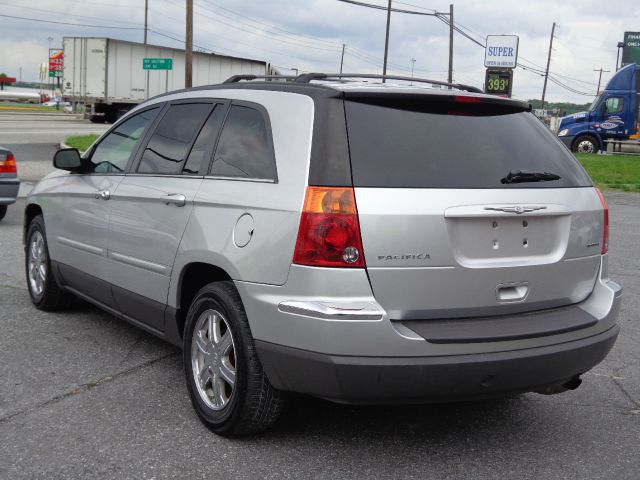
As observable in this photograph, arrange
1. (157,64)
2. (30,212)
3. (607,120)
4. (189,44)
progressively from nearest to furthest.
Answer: (30,212) < (189,44) < (607,120) < (157,64)

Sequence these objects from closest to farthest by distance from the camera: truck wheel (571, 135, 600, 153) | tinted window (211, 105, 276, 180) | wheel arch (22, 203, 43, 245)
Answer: tinted window (211, 105, 276, 180), wheel arch (22, 203, 43, 245), truck wheel (571, 135, 600, 153)

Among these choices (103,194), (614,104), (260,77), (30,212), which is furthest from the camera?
(614,104)

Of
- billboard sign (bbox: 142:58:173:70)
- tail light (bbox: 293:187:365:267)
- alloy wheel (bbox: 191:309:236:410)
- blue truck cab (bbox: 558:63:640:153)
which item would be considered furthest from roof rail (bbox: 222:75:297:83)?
blue truck cab (bbox: 558:63:640:153)

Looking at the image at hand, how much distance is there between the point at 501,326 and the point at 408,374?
49 centimetres

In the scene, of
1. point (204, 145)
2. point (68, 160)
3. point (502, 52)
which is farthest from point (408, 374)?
point (502, 52)

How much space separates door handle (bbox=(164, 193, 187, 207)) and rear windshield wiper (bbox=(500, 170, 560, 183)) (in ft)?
5.27

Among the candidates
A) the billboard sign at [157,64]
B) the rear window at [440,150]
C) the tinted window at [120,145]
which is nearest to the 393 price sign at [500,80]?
the billboard sign at [157,64]

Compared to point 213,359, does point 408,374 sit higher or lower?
higher

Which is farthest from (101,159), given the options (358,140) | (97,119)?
(97,119)

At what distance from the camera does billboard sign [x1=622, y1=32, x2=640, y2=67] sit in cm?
6900

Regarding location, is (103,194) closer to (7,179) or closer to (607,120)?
(7,179)

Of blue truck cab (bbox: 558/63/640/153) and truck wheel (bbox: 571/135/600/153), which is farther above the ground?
blue truck cab (bbox: 558/63/640/153)

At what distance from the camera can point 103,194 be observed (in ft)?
17.0

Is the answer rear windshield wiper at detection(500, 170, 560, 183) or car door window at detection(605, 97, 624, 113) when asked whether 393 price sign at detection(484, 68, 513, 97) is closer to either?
car door window at detection(605, 97, 624, 113)
